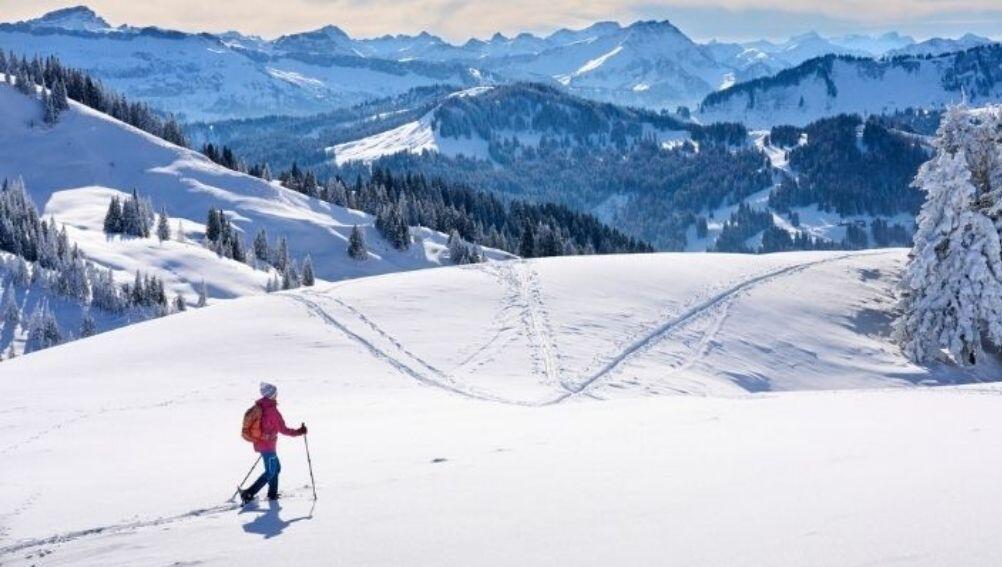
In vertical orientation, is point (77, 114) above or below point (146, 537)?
above

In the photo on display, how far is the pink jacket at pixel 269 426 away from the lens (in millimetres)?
13914

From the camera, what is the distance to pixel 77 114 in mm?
136750

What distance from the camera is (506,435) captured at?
18.9m

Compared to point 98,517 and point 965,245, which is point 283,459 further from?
point 965,245

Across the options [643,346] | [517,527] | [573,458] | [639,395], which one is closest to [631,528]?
[517,527]

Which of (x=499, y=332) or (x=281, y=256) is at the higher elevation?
(x=281, y=256)

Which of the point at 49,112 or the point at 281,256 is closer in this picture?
the point at 281,256

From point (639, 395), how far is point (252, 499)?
1895 cm

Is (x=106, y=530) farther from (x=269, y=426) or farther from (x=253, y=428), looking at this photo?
(x=269, y=426)

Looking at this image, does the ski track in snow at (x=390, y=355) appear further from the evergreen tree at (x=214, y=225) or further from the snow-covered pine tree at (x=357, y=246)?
the snow-covered pine tree at (x=357, y=246)

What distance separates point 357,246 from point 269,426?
9975 centimetres

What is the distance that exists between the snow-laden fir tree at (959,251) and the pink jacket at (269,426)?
117 feet

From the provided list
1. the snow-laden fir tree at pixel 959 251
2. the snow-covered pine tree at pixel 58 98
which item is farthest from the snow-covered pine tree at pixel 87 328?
the snow-covered pine tree at pixel 58 98

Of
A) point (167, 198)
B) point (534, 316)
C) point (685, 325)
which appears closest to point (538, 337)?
point (534, 316)
